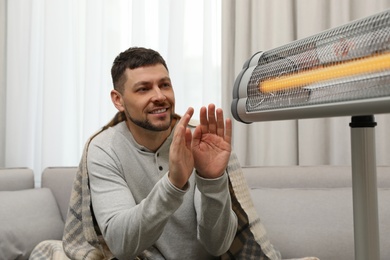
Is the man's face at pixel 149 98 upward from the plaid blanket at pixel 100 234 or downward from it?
upward

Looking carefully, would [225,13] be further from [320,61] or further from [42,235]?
[320,61]

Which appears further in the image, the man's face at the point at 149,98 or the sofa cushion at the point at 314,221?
the sofa cushion at the point at 314,221

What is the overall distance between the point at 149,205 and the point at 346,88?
2.21ft

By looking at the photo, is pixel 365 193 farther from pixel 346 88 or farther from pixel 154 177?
pixel 154 177

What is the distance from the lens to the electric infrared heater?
2.09ft

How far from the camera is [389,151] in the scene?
2109 mm

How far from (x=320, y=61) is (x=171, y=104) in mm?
791

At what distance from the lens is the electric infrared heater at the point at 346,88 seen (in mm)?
636

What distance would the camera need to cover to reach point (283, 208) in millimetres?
1766

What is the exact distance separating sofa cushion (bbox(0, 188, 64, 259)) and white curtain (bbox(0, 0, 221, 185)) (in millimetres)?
609

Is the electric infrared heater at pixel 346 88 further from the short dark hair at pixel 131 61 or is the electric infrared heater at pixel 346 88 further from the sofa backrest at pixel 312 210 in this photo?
the sofa backrest at pixel 312 210

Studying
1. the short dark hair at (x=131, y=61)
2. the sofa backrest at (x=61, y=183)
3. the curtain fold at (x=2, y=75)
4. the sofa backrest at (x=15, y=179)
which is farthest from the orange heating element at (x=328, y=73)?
the curtain fold at (x=2, y=75)

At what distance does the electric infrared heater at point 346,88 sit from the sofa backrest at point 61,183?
4.56ft

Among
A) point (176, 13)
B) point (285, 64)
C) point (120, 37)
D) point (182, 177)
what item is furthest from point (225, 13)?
point (285, 64)
